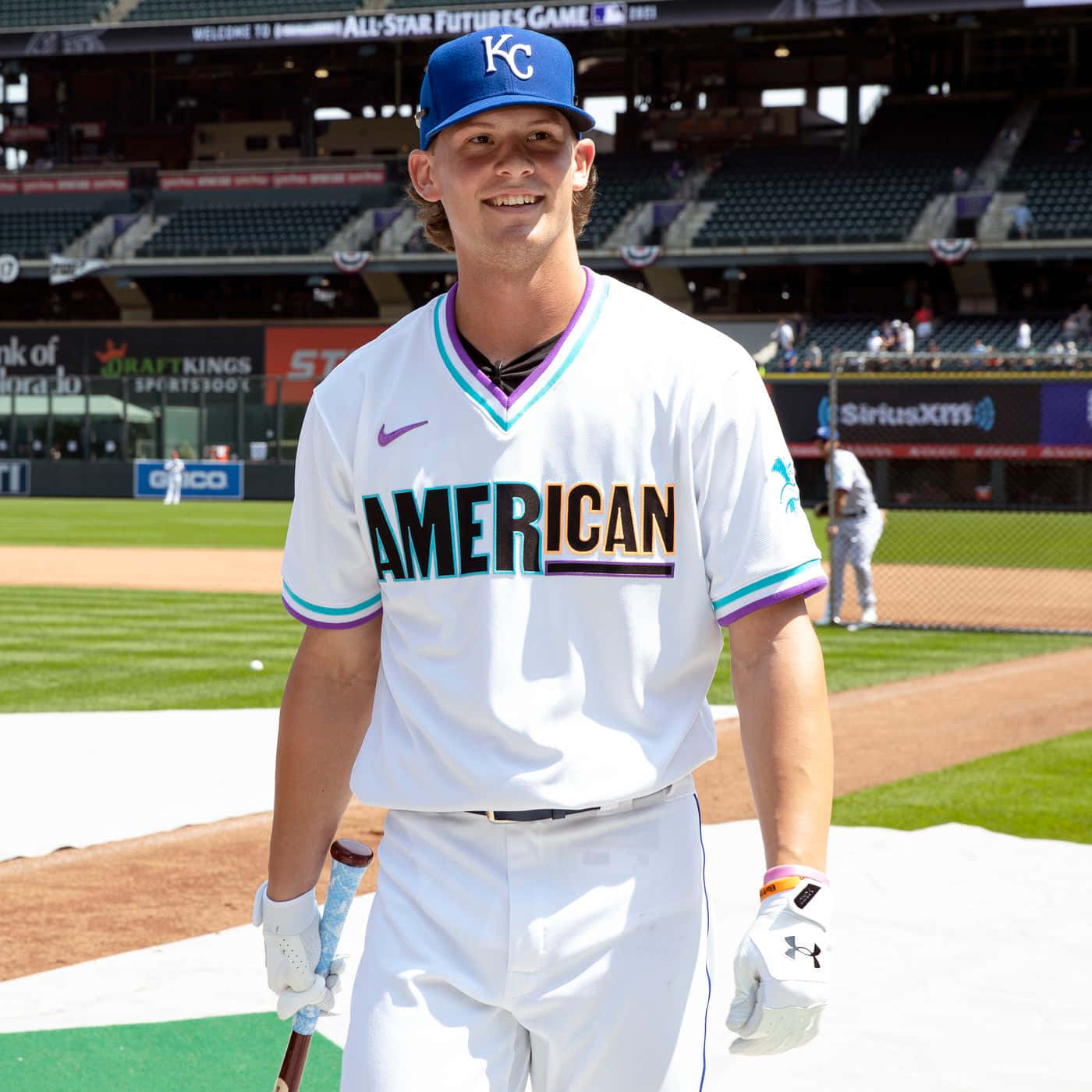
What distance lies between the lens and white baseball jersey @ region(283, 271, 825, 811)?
2260mm

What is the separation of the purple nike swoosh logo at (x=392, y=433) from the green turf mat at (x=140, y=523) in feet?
76.1

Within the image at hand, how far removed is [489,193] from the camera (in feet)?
7.77

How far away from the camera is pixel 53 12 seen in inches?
1933

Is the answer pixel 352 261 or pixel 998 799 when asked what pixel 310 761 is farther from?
pixel 352 261

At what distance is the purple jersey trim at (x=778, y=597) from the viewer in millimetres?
2279

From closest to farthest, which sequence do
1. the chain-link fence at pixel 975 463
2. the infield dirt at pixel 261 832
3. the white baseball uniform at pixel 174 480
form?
the infield dirt at pixel 261 832, the chain-link fence at pixel 975 463, the white baseball uniform at pixel 174 480

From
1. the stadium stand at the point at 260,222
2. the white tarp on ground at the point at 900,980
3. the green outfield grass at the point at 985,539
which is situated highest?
the stadium stand at the point at 260,222

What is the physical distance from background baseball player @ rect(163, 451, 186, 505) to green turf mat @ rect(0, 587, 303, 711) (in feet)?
77.1

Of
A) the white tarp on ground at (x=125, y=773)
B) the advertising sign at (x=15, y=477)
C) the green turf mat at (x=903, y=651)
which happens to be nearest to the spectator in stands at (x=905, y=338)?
the green turf mat at (x=903, y=651)

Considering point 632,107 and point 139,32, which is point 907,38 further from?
point 139,32

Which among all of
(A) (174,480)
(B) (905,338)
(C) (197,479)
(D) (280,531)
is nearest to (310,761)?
(D) (280,531)

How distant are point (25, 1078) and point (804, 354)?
36249 millimetres

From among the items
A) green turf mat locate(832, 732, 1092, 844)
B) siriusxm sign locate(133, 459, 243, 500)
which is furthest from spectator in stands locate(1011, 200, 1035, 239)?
green turf mat locate(832, 732, 1092, 844)

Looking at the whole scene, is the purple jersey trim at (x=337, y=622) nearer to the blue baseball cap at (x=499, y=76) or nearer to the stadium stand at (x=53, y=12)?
the blue baseball cap at (x=499, y=76)
